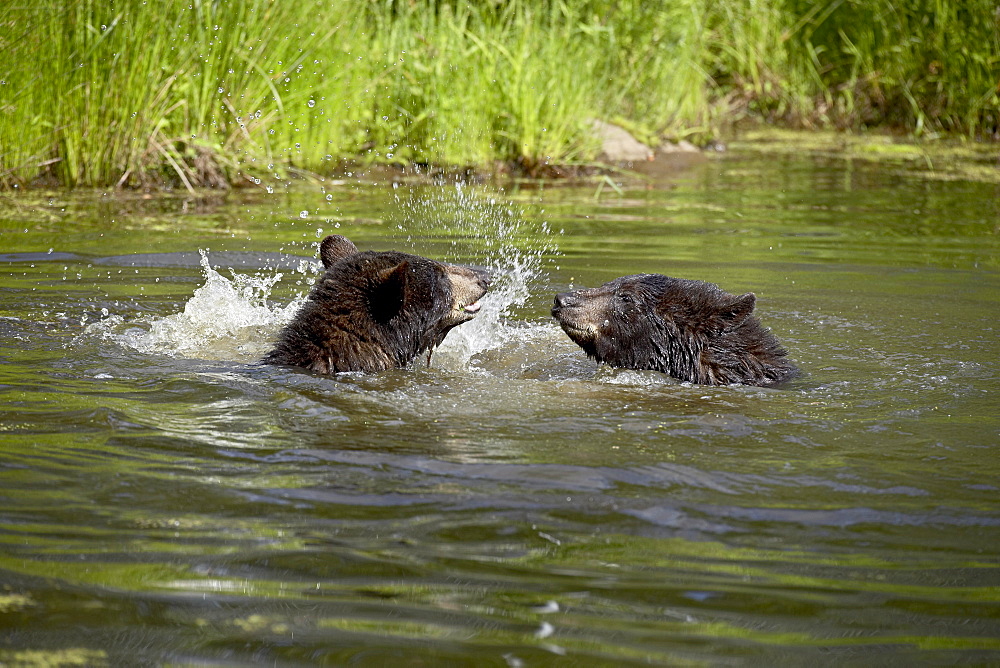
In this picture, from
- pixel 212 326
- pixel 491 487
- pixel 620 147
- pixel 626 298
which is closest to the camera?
pixel 491 487

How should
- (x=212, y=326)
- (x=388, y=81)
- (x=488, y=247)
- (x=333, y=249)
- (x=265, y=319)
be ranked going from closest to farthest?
(x=333, y=249) < (x=212, y=326) < (x=265, y=319) < (x=488, y=247) < (x=388, y=81)

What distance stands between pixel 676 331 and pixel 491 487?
7.70 feet

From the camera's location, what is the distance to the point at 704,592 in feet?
11.4

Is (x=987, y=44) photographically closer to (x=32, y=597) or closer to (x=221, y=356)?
(x=221, y=356)

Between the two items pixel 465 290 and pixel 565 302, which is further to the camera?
pixel 465 290

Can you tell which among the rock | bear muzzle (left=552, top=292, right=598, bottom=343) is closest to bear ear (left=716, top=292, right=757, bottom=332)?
bear muzzle (left=552, top=292, right=598, bottom=343)

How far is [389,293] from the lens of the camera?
6.09 meters

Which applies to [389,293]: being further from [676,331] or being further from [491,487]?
[491,487]

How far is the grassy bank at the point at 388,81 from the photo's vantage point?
10711mm

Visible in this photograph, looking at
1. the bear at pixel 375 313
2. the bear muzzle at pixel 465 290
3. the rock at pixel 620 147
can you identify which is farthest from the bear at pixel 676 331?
the rock at pixel 620 147

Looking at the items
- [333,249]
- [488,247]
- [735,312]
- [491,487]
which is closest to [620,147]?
[488,247]

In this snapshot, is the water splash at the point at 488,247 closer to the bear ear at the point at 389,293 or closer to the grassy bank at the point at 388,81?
the bear ear at the point at 389,293

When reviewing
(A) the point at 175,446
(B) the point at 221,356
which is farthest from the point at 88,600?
(B) the point at 221,356

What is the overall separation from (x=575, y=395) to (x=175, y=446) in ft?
6.94
